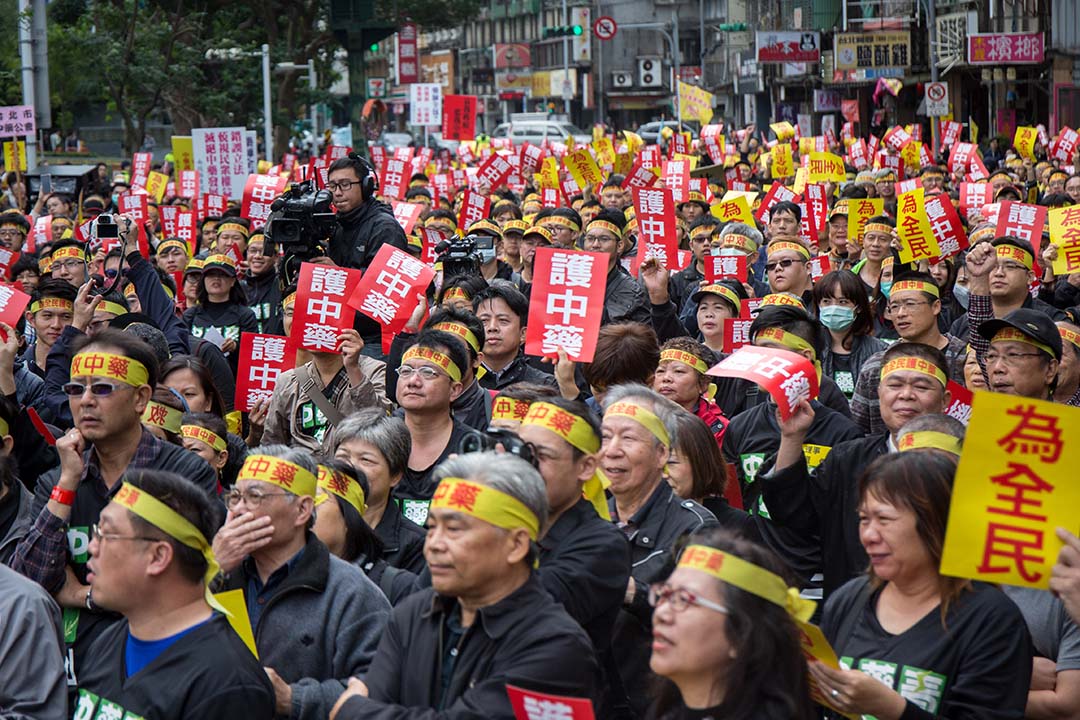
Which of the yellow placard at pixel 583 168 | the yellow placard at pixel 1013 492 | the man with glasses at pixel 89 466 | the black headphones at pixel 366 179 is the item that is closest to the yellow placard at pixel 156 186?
the yellow placard at pixel 583 168

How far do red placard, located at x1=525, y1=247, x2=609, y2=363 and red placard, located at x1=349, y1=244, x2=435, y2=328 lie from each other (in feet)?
2.29

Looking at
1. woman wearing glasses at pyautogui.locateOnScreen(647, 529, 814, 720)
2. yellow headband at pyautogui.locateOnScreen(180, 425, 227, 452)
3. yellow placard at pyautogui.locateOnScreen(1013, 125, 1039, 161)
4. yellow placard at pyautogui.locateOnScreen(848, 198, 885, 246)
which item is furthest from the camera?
yellow placard at pyautogui.locateOnScreen(1013, 125, 1039, 161)

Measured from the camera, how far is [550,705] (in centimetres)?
368

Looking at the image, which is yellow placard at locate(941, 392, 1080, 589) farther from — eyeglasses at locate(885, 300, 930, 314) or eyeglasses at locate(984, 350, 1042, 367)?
eyeglasses at locate(885, 300, 930, 314)

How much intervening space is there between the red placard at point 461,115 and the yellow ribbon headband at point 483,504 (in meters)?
22.0

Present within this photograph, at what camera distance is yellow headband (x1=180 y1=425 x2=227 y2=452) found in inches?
253

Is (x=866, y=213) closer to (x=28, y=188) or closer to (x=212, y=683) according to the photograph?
(x=212, y=683)

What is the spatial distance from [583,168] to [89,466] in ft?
47.0

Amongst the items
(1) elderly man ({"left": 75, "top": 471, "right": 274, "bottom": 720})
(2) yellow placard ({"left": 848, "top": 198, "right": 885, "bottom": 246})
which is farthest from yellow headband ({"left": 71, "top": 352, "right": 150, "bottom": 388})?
(2) yellow placard ({"left": 848, "top": 198, "right": 885, "bottom": 246})

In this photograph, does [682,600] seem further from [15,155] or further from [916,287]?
[15,155]

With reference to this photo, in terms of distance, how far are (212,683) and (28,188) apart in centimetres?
1871

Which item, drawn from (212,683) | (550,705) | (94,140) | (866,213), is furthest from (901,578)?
(94,140)

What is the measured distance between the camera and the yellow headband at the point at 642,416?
17.3 ft

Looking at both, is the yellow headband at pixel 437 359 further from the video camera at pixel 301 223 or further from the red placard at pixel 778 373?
the video camera at pixel 301 223
